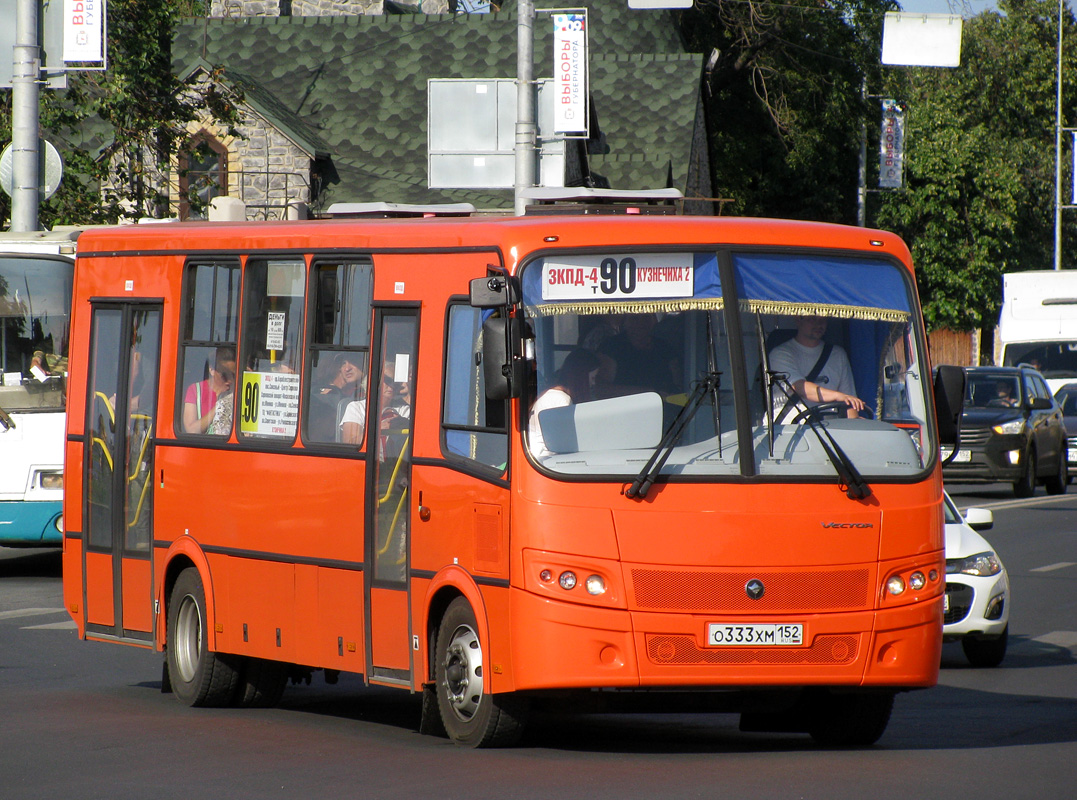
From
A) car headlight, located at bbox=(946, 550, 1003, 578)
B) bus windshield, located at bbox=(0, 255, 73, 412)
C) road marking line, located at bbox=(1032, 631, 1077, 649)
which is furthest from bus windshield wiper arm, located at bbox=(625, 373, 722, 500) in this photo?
bus windshield, located at bbox=(0, 255, 73, 412)

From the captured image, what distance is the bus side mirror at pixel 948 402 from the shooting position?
9328 mm

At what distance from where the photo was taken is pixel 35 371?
1788cm

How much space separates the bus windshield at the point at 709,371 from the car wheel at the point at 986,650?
4.19 metres

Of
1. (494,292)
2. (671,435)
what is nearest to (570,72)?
(494,292)

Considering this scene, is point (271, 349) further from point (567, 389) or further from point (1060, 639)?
point (1060, 639)

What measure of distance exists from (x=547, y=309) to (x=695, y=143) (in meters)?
36.7

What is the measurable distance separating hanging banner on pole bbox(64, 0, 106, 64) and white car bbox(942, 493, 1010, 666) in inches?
471

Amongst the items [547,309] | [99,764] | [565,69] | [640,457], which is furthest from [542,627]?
[565,69]

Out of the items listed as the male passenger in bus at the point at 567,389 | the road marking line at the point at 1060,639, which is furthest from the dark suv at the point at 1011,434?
the male passenger in bus at the point at 567,389

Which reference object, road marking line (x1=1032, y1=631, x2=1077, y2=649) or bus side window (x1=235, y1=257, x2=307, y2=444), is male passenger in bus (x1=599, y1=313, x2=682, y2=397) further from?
road marking line (x1=1032, y1=631, x2=1077, y2=649)

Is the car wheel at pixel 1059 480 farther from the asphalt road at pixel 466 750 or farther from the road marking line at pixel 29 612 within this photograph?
the road marking line at pixel 29 612

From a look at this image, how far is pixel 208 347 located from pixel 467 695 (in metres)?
3.14

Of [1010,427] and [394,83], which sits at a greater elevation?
[394,83]

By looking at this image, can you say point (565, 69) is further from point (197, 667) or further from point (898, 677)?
point (898, 677)
